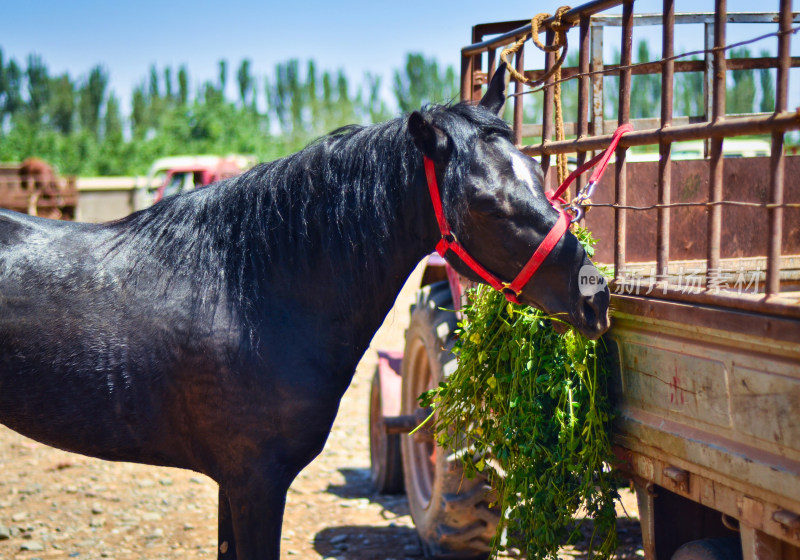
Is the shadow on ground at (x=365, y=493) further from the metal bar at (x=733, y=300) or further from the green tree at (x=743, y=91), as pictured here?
the green tree at (x=743, y=91)

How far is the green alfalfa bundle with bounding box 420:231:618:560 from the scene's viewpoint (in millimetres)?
2330

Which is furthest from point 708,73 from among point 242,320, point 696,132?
point 242,320

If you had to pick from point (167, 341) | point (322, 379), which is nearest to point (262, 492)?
point (322, 379)

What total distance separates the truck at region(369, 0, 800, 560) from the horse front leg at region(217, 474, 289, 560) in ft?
3.57

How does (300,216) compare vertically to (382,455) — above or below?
above

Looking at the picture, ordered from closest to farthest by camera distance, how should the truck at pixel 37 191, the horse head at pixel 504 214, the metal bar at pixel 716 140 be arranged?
1. the metal bar at pixel 716 140
2. the horse head at pixel 504 214
3. the truck at pixel 37 191

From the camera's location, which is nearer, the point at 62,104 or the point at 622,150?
the point at 622,150

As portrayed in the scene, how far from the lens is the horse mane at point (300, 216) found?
92.8 inches

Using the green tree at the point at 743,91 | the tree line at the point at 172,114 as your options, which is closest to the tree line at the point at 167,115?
the tree line at the point at 172,114

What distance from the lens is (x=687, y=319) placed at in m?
1.97

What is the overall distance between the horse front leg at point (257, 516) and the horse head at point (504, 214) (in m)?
1.07

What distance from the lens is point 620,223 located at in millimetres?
2338

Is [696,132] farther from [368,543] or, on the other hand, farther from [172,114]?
[172,114]

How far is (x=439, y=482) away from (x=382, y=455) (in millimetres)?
1248
